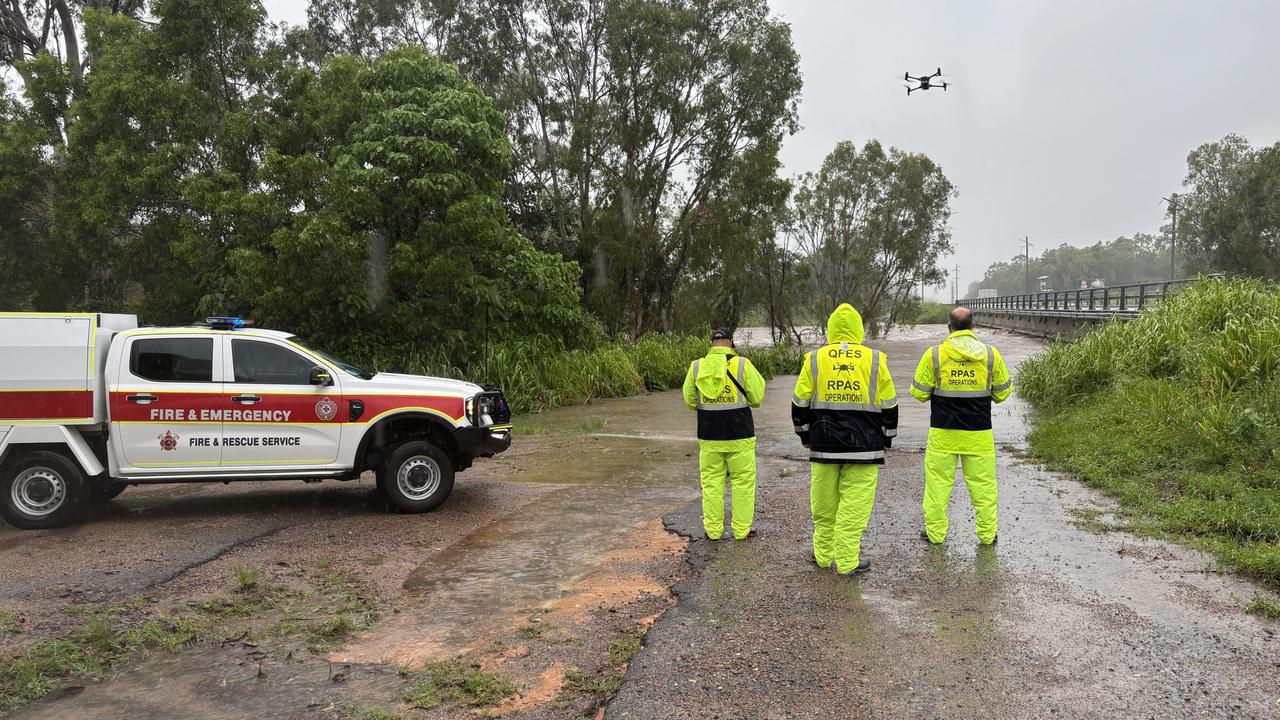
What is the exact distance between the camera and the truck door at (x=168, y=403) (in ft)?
25.0

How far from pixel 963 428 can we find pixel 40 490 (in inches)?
309

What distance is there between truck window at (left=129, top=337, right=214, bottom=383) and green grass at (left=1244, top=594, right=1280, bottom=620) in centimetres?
808

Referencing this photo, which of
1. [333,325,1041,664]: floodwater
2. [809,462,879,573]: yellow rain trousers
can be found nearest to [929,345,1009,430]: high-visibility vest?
[809,462,879,573]: yellow rain trousers

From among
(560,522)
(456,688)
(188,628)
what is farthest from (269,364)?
(456,688)

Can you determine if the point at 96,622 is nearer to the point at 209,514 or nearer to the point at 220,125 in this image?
the point at 209,514

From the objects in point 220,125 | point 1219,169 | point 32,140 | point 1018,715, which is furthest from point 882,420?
point 1219,169

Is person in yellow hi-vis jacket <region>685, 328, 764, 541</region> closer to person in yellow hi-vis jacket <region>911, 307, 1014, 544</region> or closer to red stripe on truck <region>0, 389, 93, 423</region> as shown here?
Answer: person in yellow hi-vis jacket <region>911, 307, 1014, 544</region>

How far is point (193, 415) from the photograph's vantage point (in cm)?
769

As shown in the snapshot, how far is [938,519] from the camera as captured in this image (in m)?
6.53

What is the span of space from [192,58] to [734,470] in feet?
53.1

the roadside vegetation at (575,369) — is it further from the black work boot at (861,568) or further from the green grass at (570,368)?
the black work boot at (861,568)

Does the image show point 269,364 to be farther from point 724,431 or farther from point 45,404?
point 724,431

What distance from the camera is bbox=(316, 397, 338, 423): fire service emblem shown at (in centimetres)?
789

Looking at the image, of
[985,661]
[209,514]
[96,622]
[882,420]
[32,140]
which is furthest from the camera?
[32,140]
